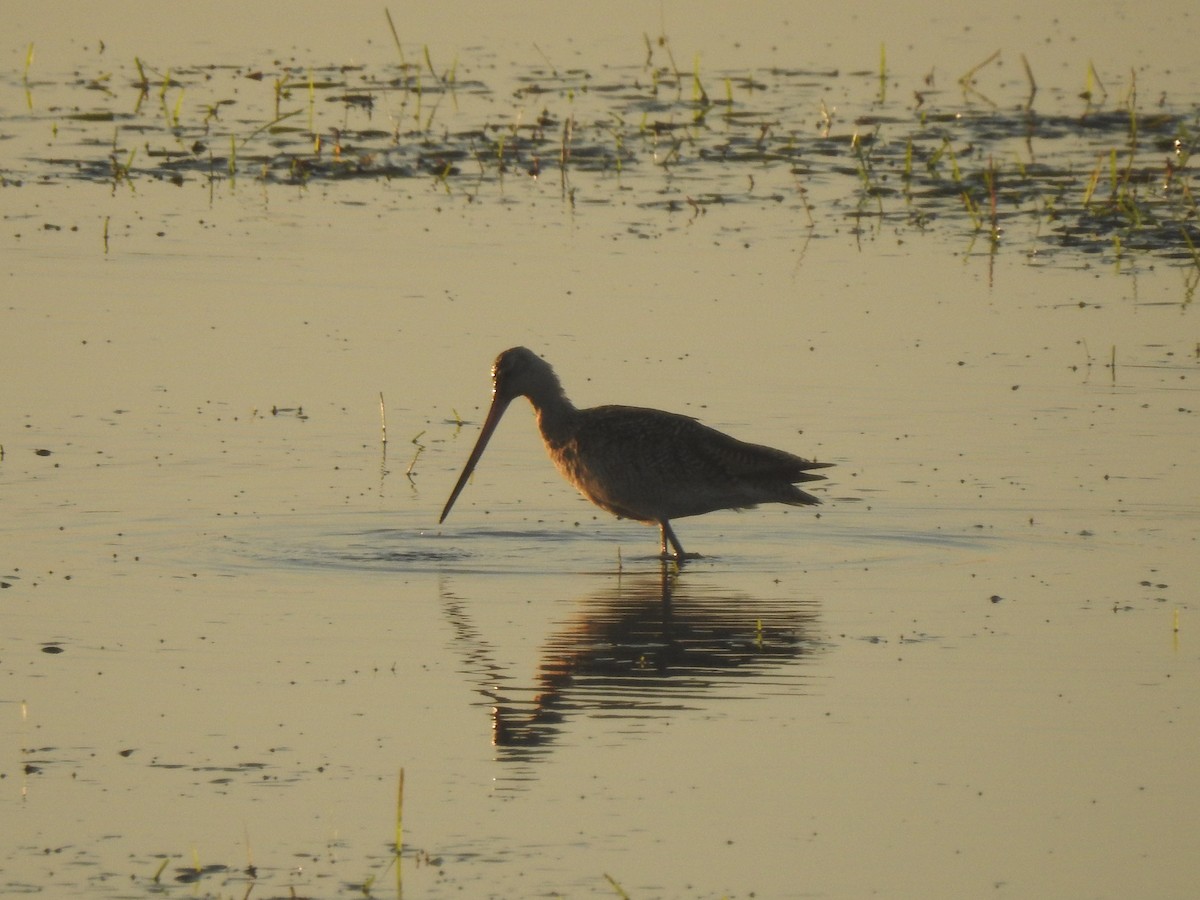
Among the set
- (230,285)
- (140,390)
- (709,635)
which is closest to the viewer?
(709,635)

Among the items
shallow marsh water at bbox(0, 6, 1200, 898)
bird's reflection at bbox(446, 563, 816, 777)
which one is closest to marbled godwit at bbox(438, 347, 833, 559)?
shallow marsh water at bbox(0, 6, 1200, 898)

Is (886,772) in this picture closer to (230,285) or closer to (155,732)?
(155,732)

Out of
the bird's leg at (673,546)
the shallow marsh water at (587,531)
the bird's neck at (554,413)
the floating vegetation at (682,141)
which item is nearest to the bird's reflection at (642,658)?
the shallow marsh water at (587,531)

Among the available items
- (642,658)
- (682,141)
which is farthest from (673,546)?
(682,141)

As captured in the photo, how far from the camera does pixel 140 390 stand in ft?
41.9

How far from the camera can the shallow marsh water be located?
705cm

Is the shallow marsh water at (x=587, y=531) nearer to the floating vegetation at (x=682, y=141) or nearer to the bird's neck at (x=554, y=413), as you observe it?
the floating vegetation at (x=682, y=141)

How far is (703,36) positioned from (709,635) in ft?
57.1

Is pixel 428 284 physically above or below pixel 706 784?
above

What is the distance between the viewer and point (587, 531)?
444 inches

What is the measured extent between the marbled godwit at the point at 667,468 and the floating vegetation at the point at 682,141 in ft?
19.0

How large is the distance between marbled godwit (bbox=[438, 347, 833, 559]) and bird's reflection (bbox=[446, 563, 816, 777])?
1.70 feet

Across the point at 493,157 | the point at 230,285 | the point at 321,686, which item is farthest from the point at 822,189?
the point at 321,686

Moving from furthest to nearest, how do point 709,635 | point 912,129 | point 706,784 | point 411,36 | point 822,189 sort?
point 411,36, point 912,129, point 822,189, point 709,635, point 706,784
